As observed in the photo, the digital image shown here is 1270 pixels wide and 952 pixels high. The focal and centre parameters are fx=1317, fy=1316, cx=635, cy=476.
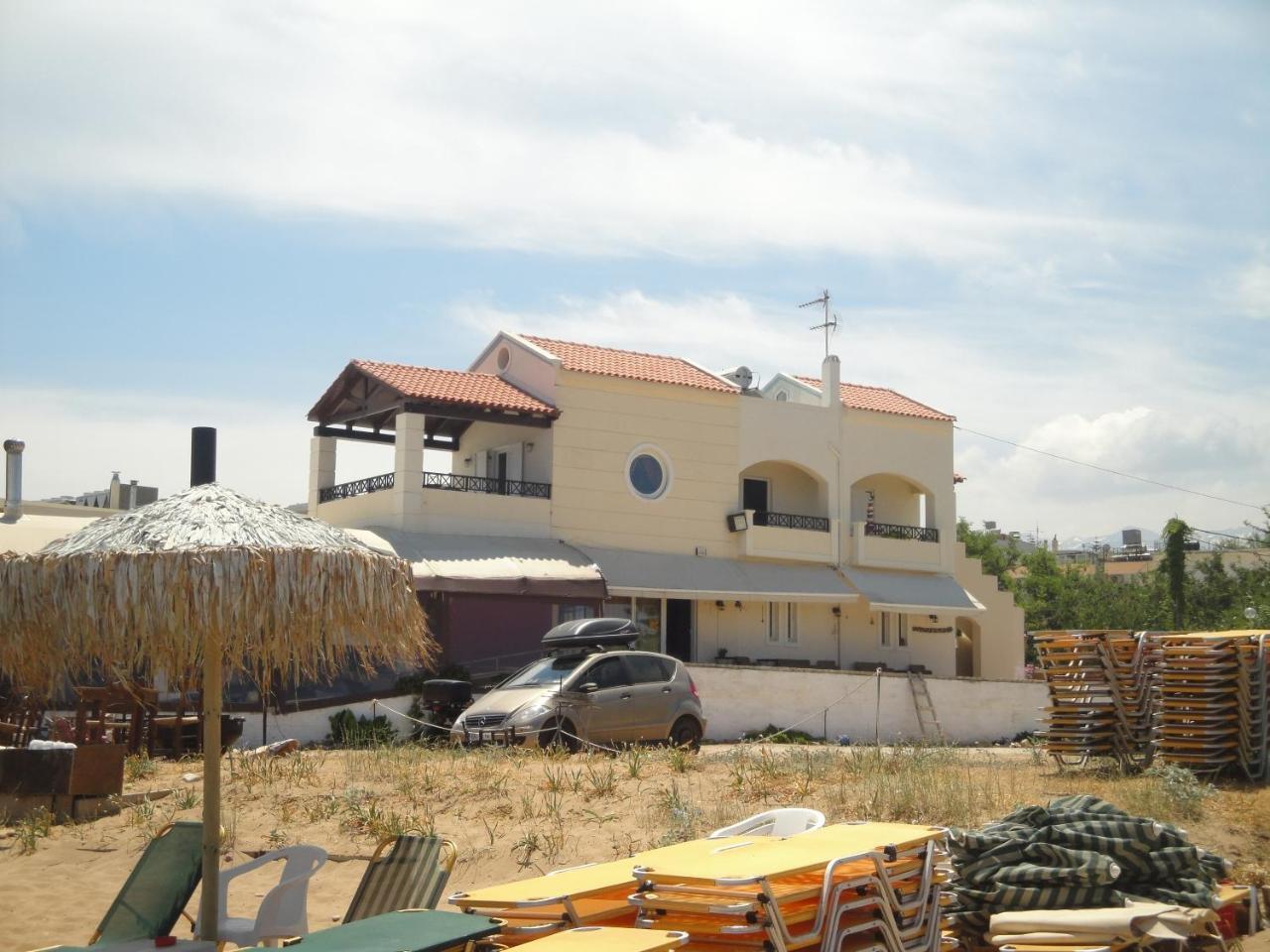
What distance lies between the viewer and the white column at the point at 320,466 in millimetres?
30391

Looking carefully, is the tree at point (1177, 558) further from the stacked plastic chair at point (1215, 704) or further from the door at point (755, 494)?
the stacked plastic chair at point (1215, 704)

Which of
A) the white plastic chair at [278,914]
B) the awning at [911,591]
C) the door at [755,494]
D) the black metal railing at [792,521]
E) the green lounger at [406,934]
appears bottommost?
the white plastic chair at [278,914]

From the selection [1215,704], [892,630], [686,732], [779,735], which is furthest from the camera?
[892,630]

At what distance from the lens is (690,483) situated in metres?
31.2

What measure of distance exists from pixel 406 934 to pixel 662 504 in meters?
24.5

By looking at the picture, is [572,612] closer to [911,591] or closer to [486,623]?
[486,623]

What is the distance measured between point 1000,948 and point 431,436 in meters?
26.5

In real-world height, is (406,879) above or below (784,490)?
below

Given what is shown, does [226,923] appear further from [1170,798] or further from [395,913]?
[1170,798]

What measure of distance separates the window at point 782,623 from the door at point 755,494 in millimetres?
2576

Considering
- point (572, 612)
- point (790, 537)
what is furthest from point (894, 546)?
point (572, 612)

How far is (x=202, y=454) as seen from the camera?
343 inches

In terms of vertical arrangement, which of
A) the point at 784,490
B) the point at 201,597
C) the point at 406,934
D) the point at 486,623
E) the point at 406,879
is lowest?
the point at 406,879

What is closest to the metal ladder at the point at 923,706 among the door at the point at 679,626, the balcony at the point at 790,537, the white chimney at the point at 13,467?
the balcony at the point at 790,537
